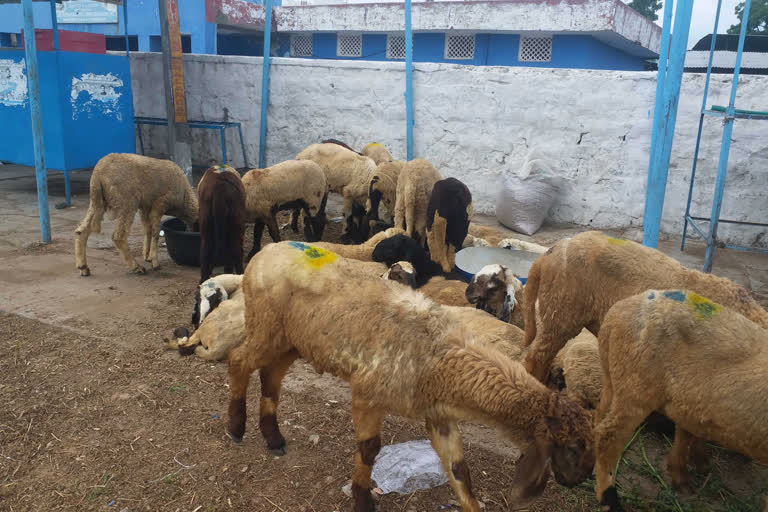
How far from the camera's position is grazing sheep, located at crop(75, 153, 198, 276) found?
7102mm

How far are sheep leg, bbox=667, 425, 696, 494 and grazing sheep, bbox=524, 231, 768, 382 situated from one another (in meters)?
0.87

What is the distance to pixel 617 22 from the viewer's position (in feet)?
53.1

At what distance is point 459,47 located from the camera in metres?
18.6

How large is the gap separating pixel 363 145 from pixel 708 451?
9.06 m

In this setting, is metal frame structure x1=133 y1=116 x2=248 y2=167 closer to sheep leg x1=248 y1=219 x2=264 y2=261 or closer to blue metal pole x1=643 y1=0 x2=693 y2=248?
sheep leg x1=248 y1=219 x2=264 y2=261

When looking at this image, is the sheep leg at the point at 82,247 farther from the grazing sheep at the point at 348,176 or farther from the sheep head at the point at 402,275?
the sheep head at the point at 402,275

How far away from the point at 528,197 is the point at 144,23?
51.9 feet

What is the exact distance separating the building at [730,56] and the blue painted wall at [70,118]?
1214 cm

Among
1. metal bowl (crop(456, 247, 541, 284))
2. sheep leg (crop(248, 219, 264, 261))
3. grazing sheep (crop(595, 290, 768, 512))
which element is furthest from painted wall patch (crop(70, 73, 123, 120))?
grazing sheep (crop(595, 290, 768, 512))

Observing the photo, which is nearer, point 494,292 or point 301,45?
point 494,292

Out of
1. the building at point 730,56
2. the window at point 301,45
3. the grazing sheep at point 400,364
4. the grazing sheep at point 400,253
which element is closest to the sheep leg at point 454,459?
the grazing sheep at point 400,364

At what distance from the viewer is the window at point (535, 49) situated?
58.7 ft

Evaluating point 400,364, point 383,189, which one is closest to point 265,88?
point 383,189

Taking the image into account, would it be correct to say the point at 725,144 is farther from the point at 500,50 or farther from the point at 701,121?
the point at 500,50
